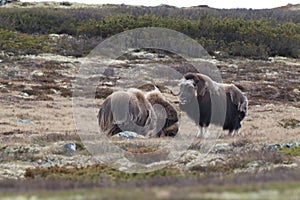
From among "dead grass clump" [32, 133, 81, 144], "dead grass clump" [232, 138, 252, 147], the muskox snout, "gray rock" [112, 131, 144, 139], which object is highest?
the muskox snout

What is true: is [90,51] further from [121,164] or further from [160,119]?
[121,164]

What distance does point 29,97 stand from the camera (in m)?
35.6

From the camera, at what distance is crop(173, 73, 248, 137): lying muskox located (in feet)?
61.5

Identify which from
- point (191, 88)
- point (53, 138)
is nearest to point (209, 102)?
point (191, 88)

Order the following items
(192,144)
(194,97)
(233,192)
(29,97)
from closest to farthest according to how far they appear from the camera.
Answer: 1. (233,192)
2. (192,144)
3. (194,97)
4. (29,97)

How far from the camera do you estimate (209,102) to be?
62.8ft

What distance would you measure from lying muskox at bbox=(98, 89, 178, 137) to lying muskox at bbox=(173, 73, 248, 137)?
1045 mm

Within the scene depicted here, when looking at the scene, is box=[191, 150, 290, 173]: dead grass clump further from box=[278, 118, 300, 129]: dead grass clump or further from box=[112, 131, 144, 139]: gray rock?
box=[278, 118, 300, 129]: dead grass clump

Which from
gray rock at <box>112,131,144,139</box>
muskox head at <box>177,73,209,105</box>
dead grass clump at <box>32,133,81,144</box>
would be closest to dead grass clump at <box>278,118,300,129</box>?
muskox head at <box>177,73,209,105</box>

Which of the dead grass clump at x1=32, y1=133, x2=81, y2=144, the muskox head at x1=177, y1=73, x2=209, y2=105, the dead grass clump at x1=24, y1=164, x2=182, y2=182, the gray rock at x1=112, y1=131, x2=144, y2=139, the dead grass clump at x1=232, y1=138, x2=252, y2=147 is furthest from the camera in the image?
the muskox head at x1=177, y1=73, x2=209, y2=105

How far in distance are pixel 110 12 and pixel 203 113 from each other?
69.9 m

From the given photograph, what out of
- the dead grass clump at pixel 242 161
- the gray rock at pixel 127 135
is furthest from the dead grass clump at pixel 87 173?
the gray rock at pixel 127 135

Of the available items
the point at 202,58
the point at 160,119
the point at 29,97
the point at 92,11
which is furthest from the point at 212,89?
the point at 92,11

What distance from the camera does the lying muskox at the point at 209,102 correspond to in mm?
18750
